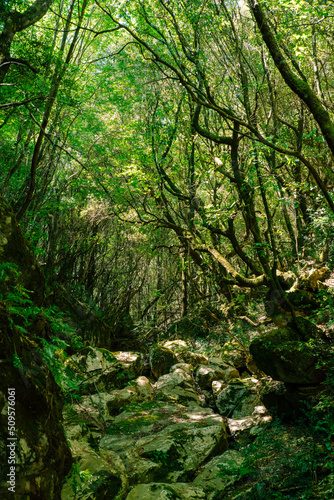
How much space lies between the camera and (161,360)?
29.7 feet

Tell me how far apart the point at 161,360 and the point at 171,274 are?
526 centimetres

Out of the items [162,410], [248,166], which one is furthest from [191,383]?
[248,166]

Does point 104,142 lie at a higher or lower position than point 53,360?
higher

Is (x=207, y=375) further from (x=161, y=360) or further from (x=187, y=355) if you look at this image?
(x=187, y=355)

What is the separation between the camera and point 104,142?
11.3 m

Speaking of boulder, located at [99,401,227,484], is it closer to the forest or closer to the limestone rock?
the forest

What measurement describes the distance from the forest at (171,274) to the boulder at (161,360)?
0.04 meters

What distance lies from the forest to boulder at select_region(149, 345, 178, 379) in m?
0.04

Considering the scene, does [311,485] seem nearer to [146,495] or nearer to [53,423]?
[146,495]

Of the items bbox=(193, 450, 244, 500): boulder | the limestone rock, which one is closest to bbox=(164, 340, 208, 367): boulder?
the limestone rock

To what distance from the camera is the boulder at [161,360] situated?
352 inches

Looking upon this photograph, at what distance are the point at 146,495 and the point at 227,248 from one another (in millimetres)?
9208

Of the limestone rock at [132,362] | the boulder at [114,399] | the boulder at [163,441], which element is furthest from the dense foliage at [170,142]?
the boulder at [163,441]

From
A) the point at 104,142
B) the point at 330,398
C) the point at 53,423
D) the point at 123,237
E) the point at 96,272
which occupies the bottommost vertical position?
the point at 330,398
